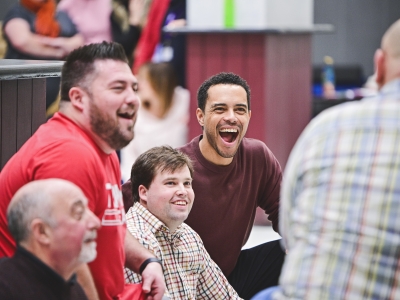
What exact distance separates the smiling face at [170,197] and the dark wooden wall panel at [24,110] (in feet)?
1.62

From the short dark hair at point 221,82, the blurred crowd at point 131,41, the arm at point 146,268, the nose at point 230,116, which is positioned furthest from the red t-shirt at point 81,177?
the blurred crowd at point 131,41

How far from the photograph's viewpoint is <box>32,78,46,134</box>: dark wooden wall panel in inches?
127

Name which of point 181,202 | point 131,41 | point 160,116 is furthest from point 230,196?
point 131,41

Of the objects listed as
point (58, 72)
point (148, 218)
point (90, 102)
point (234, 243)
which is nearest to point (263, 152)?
point (234, 243)

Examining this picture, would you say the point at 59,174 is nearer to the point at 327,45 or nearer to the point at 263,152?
the point at 263,152

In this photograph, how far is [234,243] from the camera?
3715mm

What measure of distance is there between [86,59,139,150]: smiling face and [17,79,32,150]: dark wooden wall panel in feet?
2.32

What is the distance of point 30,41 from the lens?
7.51 metres

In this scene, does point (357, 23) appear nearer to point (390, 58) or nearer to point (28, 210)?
point (390, 58)

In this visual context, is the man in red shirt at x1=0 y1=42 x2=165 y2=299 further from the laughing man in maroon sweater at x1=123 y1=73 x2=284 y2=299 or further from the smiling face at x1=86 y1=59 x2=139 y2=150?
the laughing man in maroon sweater at x1=123 y1=73 x2=284 y2=299

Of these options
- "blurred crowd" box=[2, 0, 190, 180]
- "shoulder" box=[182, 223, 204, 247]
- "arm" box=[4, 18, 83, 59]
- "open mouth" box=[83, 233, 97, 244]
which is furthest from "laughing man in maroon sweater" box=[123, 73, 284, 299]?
"arm" box=[4, 18, 83, 59]

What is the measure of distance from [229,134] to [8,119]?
1088 mm

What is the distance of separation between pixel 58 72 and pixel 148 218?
67cm

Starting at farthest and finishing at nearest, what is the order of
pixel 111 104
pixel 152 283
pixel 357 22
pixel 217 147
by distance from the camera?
pixel 357 22 → pixel 217 147 → pixel 152 283 → pixel 111 104
